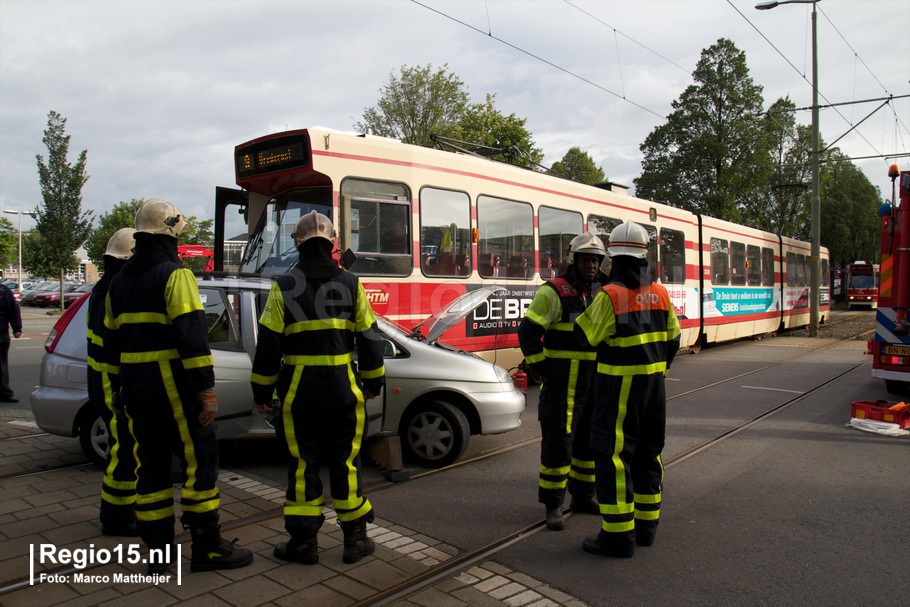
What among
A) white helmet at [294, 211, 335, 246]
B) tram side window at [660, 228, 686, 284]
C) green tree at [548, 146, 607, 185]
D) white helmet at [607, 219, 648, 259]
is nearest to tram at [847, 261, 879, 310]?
green tree at [548, 146, 607, 185]

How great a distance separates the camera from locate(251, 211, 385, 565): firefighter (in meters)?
3.77

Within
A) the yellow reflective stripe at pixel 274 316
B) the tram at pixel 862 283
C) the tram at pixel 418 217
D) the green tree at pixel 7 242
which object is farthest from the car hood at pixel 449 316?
the green tree at pixel 7 242

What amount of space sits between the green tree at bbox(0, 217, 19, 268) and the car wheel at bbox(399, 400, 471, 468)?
72703 mm

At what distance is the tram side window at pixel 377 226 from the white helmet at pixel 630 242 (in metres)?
4.21

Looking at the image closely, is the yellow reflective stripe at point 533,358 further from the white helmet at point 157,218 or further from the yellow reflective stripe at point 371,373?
the white helmet at point 157,218

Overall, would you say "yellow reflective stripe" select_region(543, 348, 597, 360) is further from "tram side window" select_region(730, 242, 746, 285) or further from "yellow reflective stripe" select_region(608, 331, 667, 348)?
"tram side window" select_region(730, 242, 746, 285)

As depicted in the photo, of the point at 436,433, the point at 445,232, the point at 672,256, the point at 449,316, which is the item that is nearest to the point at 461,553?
the point at 436,433

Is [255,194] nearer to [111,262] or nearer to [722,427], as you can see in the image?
[111,262]

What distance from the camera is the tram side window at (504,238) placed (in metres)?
9.59

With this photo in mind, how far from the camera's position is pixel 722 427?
7.73 meters

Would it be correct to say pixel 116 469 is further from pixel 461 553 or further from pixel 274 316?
pixel 461 553

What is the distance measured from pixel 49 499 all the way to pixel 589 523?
404 centimetres

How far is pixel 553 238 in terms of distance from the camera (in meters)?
10.9

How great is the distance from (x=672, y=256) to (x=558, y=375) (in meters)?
11.2
